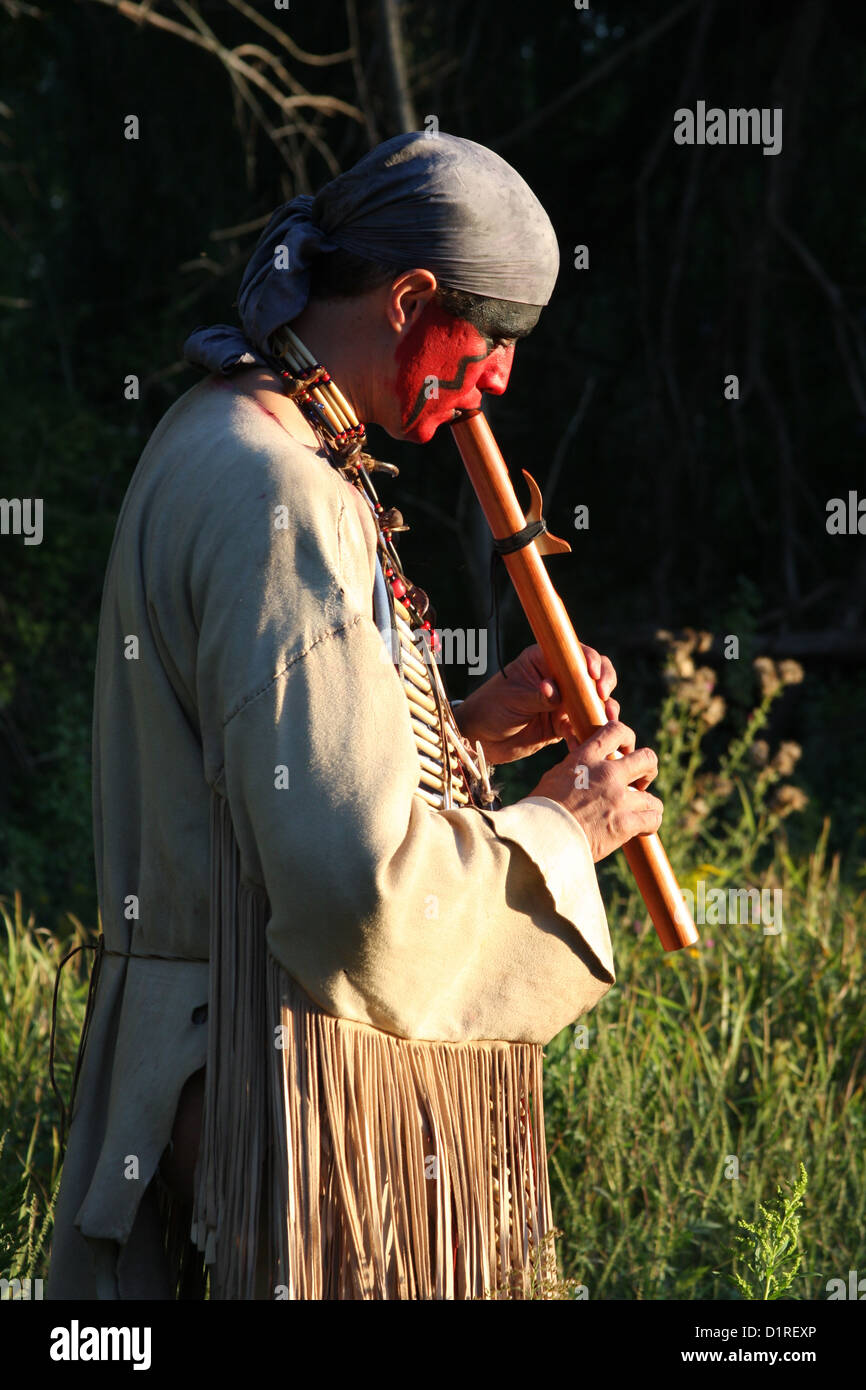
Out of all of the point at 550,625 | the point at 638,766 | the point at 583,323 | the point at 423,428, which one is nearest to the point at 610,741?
the point at 638,766

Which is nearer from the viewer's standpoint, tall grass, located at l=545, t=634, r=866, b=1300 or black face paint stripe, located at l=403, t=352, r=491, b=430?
black face paint stripe, located at l=403, t=352, r=491, b=430

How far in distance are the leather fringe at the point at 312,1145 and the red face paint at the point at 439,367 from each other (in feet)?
1.85

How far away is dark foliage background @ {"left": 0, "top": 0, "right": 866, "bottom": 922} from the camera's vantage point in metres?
6.30

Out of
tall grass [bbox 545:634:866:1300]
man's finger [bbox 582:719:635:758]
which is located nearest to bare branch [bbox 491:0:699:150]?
tall grass [bbox 545:634:866:1300]

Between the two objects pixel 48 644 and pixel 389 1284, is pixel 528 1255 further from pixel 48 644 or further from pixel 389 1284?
pixel 48 644

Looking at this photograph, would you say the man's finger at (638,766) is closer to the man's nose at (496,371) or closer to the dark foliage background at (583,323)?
the man's nose at (496,371)

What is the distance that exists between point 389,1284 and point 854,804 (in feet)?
16.9

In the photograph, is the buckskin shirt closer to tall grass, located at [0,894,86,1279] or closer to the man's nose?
the man's nose

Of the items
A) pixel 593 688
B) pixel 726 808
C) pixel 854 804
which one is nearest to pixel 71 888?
pixel 726 808

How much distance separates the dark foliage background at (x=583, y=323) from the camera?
6297 mm

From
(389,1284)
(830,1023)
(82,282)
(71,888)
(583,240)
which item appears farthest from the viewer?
(82,282)

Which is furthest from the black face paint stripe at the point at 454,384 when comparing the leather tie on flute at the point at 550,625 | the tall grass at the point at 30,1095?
the tall grass at the point at 30,1095

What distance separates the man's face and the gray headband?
34 mm

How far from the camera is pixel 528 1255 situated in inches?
68.5
